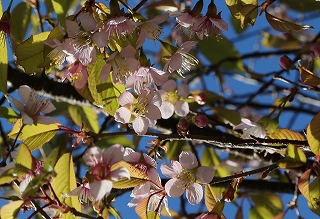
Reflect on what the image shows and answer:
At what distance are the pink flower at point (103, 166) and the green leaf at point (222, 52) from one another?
1009 millimetres

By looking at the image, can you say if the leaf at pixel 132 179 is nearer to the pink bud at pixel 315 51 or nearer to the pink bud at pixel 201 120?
the pink bud at pixel 201 120

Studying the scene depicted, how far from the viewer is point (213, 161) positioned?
168cm

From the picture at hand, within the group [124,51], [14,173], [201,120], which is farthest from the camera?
[201,120]

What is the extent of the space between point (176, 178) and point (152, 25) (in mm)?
273

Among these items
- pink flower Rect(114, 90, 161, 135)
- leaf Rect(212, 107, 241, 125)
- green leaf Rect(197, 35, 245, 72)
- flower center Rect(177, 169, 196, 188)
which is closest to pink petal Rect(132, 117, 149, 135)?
pink flower Rect(114, 90, 161, 135)

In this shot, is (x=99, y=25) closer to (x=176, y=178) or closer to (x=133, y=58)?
(x=133, y=58)

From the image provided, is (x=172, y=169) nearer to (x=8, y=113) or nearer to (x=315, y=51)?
(x=8, y=113)

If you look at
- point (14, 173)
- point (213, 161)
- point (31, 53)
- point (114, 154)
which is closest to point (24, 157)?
point (14, 173)

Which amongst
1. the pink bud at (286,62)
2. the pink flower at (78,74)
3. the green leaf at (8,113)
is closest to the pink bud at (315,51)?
the pink bud at (286,62)

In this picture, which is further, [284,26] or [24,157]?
[284,26]

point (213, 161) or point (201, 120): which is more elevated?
point (201, 120)

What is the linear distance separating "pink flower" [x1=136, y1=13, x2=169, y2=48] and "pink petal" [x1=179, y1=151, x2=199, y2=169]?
0.22 metres

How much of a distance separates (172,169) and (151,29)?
257mm

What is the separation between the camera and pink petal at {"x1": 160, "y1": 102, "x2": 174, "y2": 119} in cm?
121
